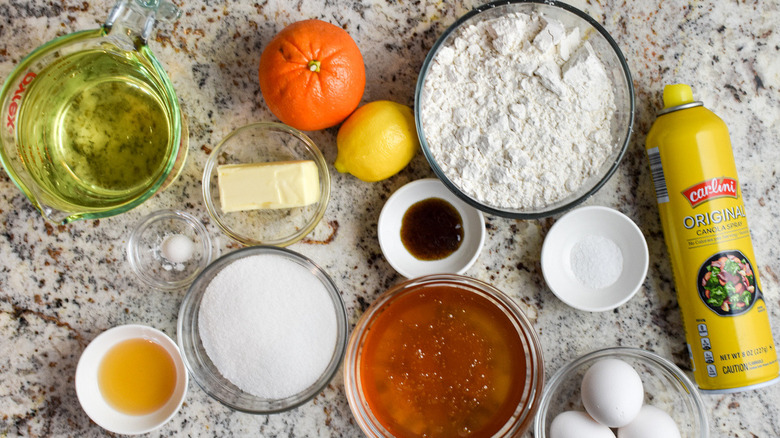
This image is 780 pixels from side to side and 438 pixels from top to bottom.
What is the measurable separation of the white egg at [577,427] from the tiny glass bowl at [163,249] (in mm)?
1030

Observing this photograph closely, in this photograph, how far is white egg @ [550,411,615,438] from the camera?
1345mm

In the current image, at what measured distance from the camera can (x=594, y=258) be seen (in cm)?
151

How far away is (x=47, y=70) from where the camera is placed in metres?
1.33

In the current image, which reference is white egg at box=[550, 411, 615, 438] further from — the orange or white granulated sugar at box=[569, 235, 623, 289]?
the orange

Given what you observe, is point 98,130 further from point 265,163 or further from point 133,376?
point 133,376

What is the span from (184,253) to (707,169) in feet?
4.58

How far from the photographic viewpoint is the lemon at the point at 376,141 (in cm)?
138

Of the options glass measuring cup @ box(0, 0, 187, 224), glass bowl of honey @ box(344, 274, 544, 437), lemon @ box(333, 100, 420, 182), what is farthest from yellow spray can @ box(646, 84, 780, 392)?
glass measuring cup @ box(0, 0, 187, 224)

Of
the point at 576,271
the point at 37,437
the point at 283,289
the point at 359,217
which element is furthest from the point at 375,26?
the point at 37,437

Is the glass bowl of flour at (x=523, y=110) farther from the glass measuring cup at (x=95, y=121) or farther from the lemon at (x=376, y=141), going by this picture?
the glass measuring cup at (x=95, y=121)

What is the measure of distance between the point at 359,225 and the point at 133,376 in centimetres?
75

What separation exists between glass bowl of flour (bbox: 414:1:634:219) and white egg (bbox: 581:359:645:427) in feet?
1.36

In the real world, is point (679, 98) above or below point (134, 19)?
below

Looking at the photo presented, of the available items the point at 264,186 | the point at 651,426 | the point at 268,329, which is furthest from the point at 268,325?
the point at 651,426
